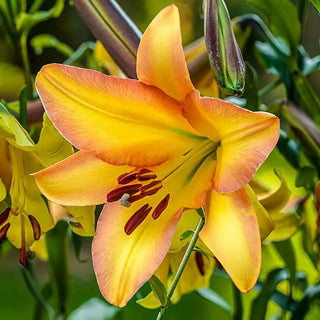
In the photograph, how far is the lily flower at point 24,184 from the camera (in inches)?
11.9

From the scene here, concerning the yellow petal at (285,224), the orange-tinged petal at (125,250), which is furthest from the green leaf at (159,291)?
the yellow petal at (285,224)

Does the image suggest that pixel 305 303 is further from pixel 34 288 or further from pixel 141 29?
pixel 141 29

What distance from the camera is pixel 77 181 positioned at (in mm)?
284

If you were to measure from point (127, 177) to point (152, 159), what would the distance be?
0.05 ft

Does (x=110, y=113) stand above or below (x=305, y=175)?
above

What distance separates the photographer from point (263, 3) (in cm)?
41

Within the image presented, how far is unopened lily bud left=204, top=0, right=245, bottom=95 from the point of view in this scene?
0.78 ft

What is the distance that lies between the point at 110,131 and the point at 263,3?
180 millimetres

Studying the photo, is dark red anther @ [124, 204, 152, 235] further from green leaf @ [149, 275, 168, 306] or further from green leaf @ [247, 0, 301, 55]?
green leaf @ [247, 0, 301, 55]

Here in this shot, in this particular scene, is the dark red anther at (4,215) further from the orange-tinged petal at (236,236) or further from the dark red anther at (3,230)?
the orange-tinged petal at (236,236)

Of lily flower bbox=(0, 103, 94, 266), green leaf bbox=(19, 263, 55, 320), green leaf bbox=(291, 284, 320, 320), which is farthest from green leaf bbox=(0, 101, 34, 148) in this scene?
green leaf bbox=(291, 284, 320, 320)

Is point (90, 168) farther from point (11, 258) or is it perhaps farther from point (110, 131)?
point (11, 258)

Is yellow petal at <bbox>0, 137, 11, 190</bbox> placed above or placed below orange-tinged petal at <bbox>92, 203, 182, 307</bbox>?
above

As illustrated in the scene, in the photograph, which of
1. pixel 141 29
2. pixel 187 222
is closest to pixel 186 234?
pixel 187 222
